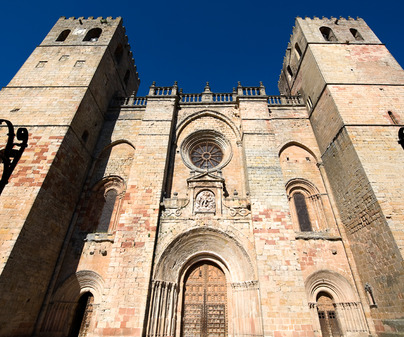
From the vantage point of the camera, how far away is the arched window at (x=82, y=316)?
733 centimetres

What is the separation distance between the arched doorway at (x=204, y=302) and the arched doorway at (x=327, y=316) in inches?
120

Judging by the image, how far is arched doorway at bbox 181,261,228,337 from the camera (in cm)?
Result: 721

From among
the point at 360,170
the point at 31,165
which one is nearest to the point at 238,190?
the point at 360,170

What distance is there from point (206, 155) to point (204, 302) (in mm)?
6151

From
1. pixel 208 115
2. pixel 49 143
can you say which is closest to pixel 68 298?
pixel 49 143

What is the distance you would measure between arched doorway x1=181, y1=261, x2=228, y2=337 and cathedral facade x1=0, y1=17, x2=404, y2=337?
4cm

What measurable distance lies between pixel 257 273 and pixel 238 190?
3.34 meters

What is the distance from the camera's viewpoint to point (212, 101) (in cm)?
1184

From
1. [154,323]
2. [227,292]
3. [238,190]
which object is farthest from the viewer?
[238,190]

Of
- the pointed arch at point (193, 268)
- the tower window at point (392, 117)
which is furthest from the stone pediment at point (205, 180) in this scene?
the tower window at point (392, 117)

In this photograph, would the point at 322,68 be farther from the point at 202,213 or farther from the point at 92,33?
the point at 92,33

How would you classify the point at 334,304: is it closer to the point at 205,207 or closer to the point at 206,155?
the point at 205,207

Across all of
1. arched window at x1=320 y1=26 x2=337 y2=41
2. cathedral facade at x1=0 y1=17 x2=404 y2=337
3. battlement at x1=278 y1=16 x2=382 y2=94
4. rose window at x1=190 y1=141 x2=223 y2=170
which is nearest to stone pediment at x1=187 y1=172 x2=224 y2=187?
cathedral facade at x1=0 y1=17 x2=404 y2=337

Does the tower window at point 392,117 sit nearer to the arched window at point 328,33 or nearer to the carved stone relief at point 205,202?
the arched window at point 328,33
